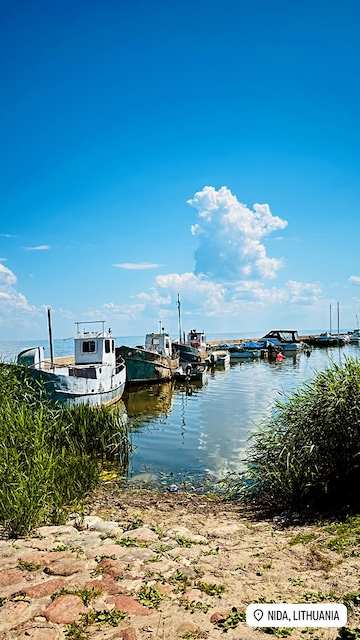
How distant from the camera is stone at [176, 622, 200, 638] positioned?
12.5 feet

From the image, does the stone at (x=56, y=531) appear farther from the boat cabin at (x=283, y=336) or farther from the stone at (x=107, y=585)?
the boat cabin at (x=283, y=336)

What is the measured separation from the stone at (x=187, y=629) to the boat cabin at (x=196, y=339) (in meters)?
49.1

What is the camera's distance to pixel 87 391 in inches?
875

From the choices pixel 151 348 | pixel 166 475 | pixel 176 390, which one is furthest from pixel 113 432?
pixel 151 348

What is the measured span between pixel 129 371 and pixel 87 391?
12691mm

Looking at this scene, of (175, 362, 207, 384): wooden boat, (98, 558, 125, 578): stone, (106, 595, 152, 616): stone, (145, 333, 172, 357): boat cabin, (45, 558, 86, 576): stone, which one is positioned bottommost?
(175, 362, 207, 384): wooden boat

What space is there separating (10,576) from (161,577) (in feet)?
4.73

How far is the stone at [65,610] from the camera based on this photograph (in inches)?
160

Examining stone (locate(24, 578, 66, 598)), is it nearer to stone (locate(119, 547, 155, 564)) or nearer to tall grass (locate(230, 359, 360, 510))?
stone (locate(119, 547, 155, 564))

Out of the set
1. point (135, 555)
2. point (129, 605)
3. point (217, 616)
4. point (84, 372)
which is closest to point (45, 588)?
point (129, 605)

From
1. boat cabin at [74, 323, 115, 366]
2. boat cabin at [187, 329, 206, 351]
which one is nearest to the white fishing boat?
boat cabin at [187, 329, 206, 351]

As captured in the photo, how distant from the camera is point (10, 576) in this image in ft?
16.1

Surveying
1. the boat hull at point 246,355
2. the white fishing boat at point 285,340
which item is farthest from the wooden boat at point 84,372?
the white fishing boat at point 285,340

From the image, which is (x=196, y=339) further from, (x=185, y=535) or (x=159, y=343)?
(x=185, y=535)
